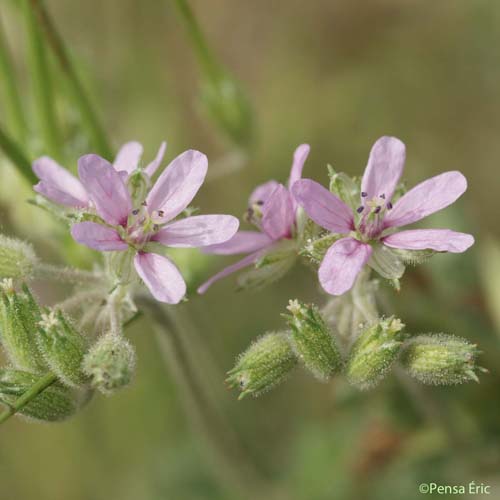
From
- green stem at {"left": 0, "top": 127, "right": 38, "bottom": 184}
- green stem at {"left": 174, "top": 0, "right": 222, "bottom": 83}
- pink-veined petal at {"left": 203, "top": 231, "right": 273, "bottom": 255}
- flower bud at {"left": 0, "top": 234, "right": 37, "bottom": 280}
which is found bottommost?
pink-veined petal at {"left": 203, "top": 231, "right": 273, "bottom": 255}

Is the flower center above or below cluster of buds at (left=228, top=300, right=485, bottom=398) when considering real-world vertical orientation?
above

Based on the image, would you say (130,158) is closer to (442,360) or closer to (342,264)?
(342,264)

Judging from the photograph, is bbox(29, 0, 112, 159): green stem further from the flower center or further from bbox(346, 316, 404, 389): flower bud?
bbox(346, 316, 404, 389): flower bud

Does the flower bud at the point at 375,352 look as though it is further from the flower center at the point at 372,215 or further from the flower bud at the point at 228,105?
the flower bud at the point at 228,105

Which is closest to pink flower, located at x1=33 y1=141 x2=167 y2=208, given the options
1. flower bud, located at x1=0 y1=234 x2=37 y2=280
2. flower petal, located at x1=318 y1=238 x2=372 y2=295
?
flower bud, located at x1=0 y1=234 x2=37 y2=280

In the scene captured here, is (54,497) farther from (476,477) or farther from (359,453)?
(476,477)

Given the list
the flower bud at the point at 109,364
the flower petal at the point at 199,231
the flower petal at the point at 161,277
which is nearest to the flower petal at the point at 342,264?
the flower petal at the point at 199,231

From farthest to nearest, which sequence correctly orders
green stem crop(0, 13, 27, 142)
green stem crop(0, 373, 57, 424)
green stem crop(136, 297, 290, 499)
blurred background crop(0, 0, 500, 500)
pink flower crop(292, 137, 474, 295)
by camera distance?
blurred background crop(0, 0, 500, 500)
green stem crop(0, 13, 27, 142)
green stem crop(136, 297, 290, 499)
pink flower crop(292, 137, 474, 295)
green stem crop(0, 373, 57, 424)
